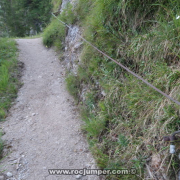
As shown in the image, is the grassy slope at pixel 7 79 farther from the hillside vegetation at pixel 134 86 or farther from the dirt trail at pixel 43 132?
the hillside vegetation at pixel 134 86

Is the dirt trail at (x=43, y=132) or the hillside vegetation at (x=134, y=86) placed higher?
the hillside vegetation at (x=134, y=86)

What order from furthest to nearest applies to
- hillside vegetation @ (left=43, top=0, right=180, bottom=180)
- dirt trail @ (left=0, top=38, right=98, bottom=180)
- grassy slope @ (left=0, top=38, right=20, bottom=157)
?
grassy slope @ (left=0, top=38, right=20, bottom=157) → dirt trail @ (left=0, top=38, right=98, bottom=180) → hillside vegetation @ (left=43, top=0, right=180, bottom=180)

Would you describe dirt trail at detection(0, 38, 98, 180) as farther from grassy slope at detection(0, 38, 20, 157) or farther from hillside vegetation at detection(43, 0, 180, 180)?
hillside vegetation at detection(43, 0, 180, 180)

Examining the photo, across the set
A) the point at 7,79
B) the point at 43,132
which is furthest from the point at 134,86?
the point at 7,79

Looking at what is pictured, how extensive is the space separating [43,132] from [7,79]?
250 cm

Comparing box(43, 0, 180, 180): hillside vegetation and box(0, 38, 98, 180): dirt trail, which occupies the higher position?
box(43, 0, 180, 180): hillside vegetation

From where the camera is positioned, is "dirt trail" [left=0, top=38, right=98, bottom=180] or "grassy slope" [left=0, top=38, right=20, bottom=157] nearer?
"dirt trail" [left=0, top=38, right=98, bottom=180]

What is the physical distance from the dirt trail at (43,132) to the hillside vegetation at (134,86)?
355mm

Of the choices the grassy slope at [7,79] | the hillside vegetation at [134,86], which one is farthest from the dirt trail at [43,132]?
the hillside vegetation at [134,86]

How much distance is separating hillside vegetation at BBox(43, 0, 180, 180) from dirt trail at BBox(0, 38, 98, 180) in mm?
355

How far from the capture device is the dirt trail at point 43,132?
9.89 feet

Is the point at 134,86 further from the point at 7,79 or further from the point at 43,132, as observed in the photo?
the point at 7,79

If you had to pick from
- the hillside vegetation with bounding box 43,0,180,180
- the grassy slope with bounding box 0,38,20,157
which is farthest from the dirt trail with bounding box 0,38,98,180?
the hillside vegetation with bounding box 43,0,180,180

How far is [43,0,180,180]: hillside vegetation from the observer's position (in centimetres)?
223
